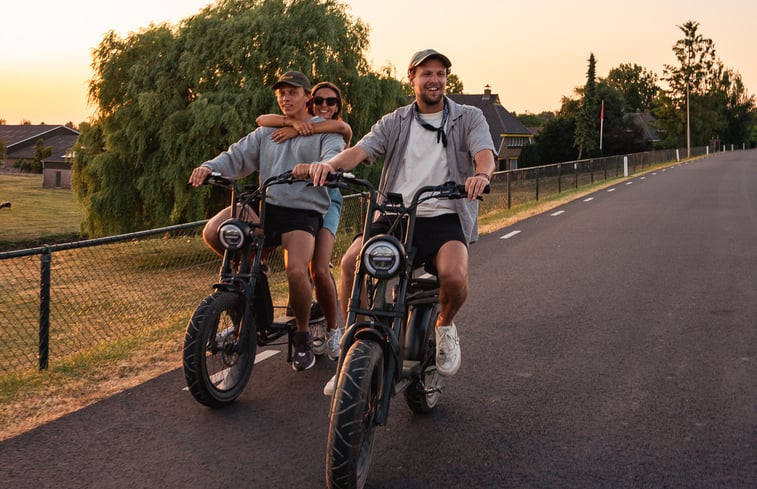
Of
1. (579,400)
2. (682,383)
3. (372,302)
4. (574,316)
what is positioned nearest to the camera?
(372,302)

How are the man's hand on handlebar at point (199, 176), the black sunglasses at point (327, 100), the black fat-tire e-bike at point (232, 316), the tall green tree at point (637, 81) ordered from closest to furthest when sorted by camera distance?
1. the black fat-tire e-bike at point (232, 316)
2. the man's hand on handlebar at point (199, 176)
3. the black sunglasses at point (327, 100)
4. the tall green tree at point (637, 81)

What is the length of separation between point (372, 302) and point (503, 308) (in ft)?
13.4

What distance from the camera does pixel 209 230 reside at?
16.6 ft

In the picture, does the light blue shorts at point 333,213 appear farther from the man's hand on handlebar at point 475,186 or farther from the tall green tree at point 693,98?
the tall green tree at point 693,98

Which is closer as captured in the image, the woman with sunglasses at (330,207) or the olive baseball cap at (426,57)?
the olive baseball cap at (426,57)

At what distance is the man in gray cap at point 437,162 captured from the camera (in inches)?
163

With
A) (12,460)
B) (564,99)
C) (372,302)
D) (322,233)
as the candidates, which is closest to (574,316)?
(322,233)

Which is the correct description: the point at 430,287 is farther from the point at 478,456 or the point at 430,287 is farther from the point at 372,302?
the point at 478,456

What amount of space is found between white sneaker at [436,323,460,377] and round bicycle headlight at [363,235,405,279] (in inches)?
29.0

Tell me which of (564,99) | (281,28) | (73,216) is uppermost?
(564,99)

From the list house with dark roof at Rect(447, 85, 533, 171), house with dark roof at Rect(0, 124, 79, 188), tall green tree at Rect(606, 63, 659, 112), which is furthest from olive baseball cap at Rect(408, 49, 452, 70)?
tall green tree at Rect(606, 63, 659, 112)

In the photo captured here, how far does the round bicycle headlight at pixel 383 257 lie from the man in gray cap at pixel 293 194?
4.97 feet

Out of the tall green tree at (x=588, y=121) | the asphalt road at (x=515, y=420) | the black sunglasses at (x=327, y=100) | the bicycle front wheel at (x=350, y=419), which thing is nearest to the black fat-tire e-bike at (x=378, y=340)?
the bicycle front wheel at (x=350, y=419)

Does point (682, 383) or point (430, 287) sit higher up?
point (430, 287)
